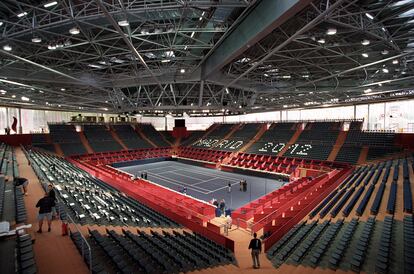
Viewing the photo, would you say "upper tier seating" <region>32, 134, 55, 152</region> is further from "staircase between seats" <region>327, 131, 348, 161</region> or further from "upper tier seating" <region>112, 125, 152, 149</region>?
"staircase between seats" <region>327, 131, 348, 161</region>

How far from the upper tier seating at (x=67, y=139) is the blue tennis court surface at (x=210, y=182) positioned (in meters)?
8.27

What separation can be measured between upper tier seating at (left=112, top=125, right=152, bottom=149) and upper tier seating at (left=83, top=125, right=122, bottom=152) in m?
1.91

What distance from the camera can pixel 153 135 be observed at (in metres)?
47.6

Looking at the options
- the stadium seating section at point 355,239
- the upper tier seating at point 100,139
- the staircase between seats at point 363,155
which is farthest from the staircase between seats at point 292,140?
the upper tier seating at point 100,139

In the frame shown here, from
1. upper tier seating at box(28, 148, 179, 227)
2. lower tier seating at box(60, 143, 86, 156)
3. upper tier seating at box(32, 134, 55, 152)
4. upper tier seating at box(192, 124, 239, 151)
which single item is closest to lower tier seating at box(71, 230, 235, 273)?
upper tier seating at box(28, 148, 179, 227)

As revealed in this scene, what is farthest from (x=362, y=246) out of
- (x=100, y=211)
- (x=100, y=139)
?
(x=100, y=139)

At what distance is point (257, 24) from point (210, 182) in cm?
1770

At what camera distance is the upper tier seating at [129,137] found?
135ft

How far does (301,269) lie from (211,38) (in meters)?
12.5

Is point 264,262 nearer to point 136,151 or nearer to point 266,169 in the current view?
point 266,169

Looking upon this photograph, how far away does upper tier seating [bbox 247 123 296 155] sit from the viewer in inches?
1262

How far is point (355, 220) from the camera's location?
9.02m

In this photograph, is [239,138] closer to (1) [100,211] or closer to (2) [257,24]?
→ (2) [257,24]

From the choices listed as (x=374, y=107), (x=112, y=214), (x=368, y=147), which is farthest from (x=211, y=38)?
(x=374, y=107)
